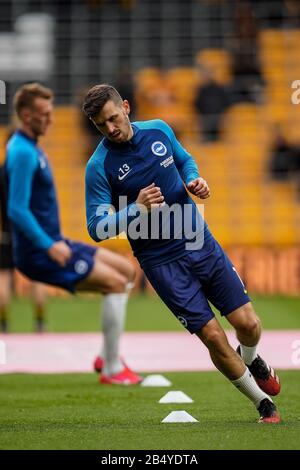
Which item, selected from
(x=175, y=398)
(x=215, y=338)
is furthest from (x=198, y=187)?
(x=175, y=398)

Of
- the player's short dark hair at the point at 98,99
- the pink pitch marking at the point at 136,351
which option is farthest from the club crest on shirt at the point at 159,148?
the pink pitch marking at the point at 136,351

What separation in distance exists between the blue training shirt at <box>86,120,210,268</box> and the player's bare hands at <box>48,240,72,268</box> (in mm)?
2460

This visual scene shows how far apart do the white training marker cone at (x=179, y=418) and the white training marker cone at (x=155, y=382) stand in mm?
2196

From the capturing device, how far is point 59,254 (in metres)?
9.59

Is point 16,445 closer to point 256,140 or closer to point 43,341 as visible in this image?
point 43,341

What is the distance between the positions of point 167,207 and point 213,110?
1563 centimetres

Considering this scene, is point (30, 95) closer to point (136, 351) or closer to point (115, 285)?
point (115, 285)

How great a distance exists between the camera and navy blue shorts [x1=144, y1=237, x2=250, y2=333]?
6.91 m

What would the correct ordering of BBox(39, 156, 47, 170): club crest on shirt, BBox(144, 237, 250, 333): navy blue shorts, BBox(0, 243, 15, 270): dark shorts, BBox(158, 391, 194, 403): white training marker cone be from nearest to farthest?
BBox(144, 237, 250, 333): navy blue shorts, BBox(158, 391, 194, 403): white training marker cone, BBox(39, 156, 47, 170): club crest on shirt, BBox(0, 243, 15, 270): dark shorts

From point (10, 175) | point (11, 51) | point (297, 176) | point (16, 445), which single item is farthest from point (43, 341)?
point (11, 51)

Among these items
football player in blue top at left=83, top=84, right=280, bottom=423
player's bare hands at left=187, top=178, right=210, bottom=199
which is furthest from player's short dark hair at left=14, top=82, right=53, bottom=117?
player's bare hands at left=187, top=178, right=210, bottom=199

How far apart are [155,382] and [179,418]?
2322 mm

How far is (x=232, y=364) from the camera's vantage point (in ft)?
22.4

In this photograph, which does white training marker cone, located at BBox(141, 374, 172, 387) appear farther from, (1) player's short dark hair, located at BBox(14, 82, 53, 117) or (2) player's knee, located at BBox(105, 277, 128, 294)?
(1) player's short dark hair, located at BBox(14, 82, 53, 117)
